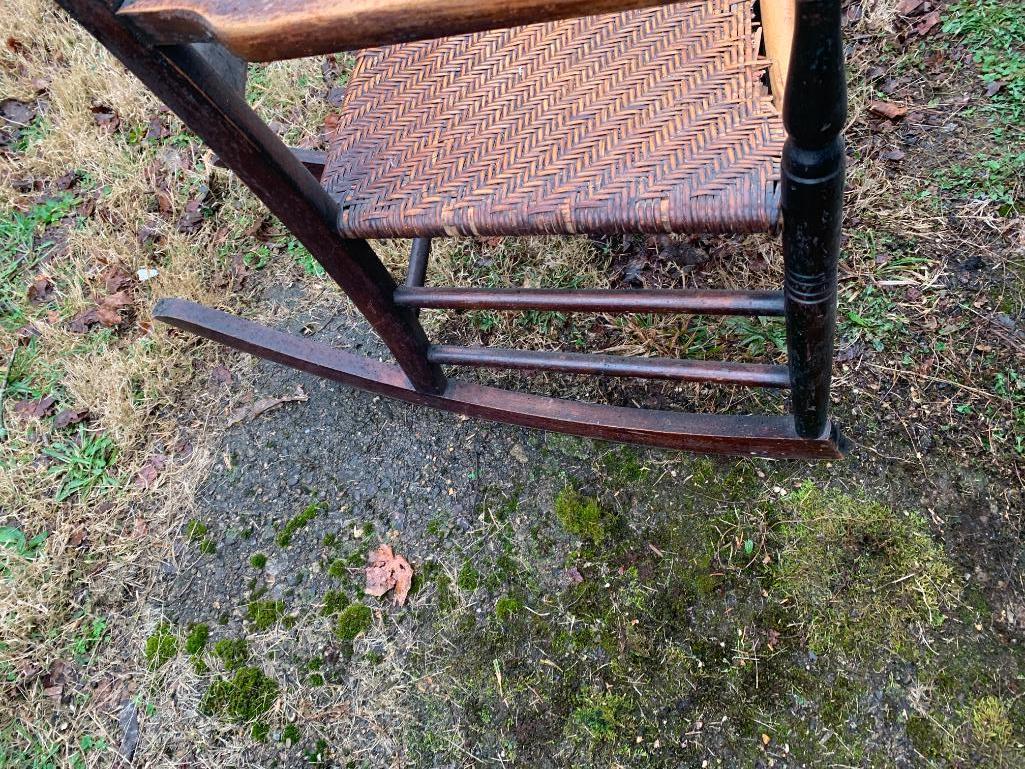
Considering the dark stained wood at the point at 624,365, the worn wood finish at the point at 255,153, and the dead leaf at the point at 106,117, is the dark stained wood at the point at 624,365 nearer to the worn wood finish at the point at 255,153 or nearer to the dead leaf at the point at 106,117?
the worn wood finish at the point at 255,153

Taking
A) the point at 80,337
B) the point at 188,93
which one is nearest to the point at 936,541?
the point at 188,93

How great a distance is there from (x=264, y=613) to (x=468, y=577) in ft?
1.43

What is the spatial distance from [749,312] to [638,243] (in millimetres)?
790

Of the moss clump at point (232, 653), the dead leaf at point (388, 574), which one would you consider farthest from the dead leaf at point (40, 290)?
the dead leaf at point (388, 574)

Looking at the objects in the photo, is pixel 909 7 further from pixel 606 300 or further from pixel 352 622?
pixel 352 622

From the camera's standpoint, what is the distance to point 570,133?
3.53 feet

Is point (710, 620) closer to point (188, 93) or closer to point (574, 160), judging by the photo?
point (574, 160)

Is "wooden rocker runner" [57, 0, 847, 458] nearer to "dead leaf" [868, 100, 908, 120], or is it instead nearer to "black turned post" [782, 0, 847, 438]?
"black turned post" [782, 0, 847, 438]

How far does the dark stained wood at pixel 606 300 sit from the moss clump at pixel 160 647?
88cm

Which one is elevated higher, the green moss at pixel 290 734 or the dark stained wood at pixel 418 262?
the dark stained wood at pixel 418 262

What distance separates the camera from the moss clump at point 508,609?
142 cm

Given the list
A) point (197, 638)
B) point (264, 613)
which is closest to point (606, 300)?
point (264, 613)

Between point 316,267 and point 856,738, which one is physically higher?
point 316,267

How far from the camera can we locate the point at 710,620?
134cm
